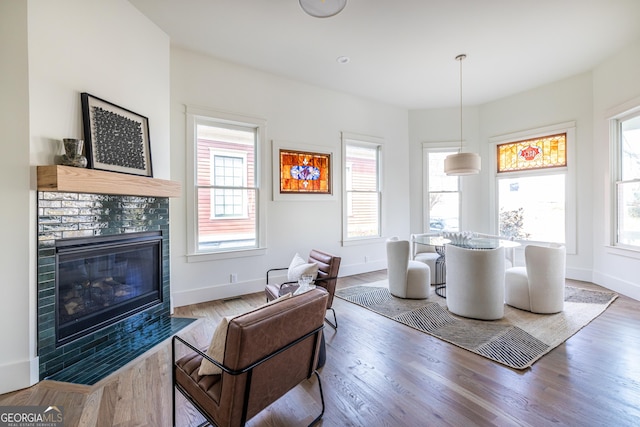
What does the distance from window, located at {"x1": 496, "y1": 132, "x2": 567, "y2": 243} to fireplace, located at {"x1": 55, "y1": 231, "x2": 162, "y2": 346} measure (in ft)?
20.0

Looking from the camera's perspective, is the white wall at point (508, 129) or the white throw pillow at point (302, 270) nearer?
the white throw pillow at point (302, 270)

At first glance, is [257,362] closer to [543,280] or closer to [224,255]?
[224,255]

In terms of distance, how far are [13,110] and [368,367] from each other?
332 centimetres

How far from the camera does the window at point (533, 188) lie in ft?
16.4

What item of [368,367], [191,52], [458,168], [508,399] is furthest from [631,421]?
[191,52]

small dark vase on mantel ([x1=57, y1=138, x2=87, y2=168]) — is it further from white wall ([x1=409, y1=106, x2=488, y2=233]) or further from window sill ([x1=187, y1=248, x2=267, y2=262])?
white wall ([x1=409, y1=106, x2=488, y2=233])

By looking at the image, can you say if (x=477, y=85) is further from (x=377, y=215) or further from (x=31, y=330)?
(x=31, y=330)

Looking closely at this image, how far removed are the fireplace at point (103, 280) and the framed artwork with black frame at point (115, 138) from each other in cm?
69

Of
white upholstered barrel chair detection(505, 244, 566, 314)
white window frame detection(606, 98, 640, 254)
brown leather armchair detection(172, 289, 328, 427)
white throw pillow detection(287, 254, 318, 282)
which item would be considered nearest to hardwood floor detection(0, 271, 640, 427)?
brown leather armchair detection(172, 289, 328, 427)

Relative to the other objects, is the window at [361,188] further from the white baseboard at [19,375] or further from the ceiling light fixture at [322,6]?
the white baseboard at [19,375]

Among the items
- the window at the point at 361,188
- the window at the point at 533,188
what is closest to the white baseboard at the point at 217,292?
the window at the point at 361,188

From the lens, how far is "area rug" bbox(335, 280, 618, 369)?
2.56 meters

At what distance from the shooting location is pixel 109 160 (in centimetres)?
259

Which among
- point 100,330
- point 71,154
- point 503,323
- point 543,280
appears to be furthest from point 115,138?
point 543,280
